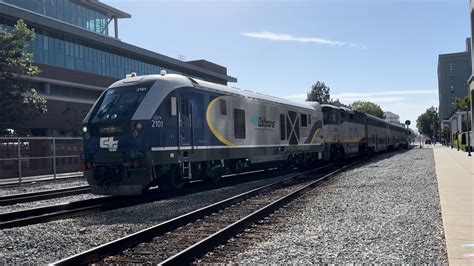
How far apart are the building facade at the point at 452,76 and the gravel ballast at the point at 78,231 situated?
110392mm

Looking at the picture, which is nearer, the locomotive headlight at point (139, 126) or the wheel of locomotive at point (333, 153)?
the locomotive headlight at point (139, 126)

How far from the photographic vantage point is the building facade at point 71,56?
4728 cm

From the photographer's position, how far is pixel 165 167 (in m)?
12.1

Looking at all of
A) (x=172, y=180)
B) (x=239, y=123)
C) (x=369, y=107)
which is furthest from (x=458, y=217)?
(x=369, y=107)

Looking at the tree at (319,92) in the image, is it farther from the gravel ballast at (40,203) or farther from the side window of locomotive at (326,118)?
the gravel ballast at (40,203)

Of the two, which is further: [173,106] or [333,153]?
[333,153]

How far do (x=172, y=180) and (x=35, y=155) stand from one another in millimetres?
12073

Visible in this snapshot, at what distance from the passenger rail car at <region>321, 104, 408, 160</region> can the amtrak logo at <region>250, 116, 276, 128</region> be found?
7.10 meters

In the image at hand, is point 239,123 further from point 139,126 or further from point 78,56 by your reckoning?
point 78,56

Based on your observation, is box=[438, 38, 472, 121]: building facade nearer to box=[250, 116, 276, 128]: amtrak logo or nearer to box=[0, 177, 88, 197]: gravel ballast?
box=[250, 116, 276, 128]: amtrak logo

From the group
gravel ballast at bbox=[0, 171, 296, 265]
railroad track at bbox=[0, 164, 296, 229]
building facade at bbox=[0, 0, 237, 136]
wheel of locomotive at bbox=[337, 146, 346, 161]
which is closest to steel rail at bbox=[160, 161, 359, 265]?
gravel ballast at bbox=[0, 171, 296, 265]

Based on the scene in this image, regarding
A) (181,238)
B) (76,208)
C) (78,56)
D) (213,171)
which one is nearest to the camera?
(181,238)

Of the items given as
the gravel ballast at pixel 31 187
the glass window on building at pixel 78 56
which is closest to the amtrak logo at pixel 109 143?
the gravel ballast at pixel 31 187

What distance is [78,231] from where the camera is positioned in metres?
7.96
